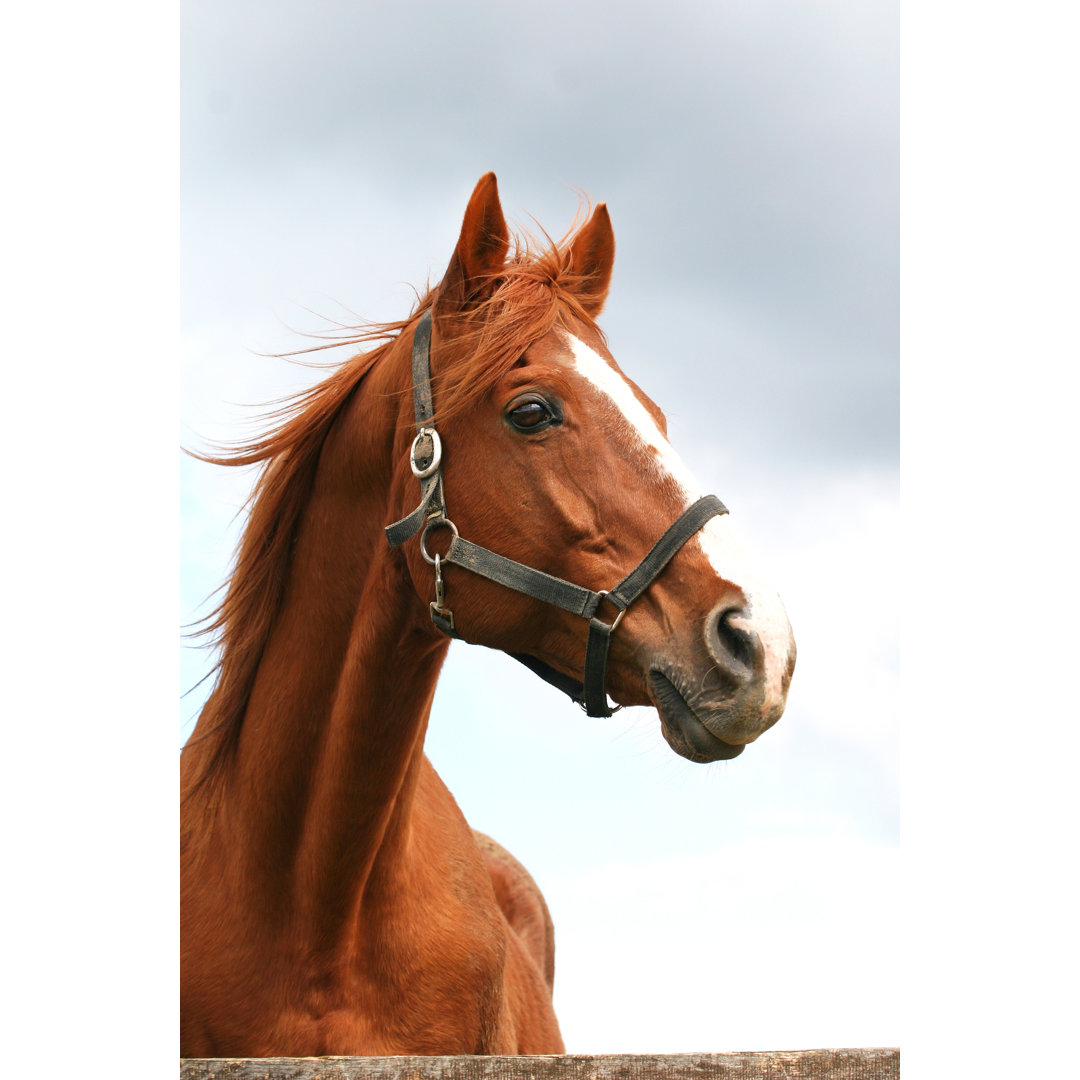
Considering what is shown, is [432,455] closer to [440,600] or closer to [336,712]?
[440,600]

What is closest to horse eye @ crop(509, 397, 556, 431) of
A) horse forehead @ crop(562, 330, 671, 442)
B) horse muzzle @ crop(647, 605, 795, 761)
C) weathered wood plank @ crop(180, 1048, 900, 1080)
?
horse forehead @ crop(562, 330, 671, 442)

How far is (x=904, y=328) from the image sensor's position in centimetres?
314

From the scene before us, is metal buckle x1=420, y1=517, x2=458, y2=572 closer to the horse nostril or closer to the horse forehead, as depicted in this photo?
the horse forehead

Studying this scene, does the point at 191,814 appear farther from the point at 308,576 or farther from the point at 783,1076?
the point at 783,1076

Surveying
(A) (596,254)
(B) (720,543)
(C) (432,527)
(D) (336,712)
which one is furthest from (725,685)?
(A) (596,254)

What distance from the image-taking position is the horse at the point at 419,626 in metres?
2.67

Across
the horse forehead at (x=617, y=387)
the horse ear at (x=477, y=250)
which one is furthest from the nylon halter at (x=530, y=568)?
the horse forehead at (x=617, y=387)

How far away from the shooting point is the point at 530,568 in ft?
9.27

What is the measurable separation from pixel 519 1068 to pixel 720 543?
4.34 feet

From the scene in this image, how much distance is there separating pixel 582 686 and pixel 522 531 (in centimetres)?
48

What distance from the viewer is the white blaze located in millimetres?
2459

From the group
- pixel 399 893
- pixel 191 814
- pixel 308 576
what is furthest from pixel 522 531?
pixel 191 814

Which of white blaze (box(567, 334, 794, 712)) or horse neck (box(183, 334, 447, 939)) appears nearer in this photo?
white blaze (box(567, 334, 794, 712))

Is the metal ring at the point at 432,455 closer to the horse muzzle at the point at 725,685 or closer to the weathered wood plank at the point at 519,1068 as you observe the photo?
the horse muzzle at the point at 725,685
